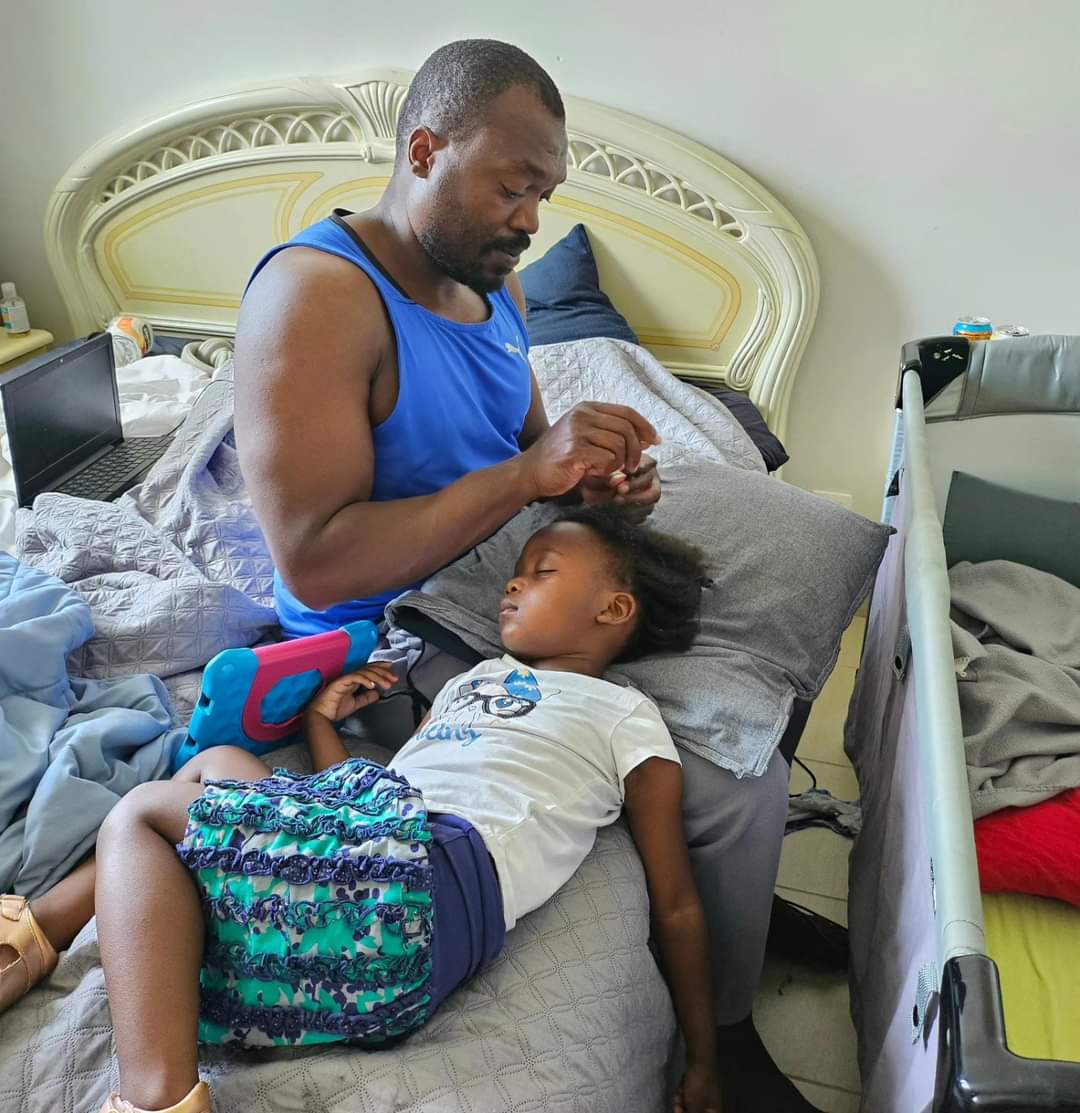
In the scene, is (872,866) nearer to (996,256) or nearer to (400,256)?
(400,256)

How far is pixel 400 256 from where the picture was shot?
1303mm

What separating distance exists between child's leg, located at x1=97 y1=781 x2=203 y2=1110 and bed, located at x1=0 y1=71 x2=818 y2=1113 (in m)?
0.05

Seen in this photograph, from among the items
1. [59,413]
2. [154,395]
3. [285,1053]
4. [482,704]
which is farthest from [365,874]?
[154,395]

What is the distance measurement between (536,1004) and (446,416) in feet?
2.27

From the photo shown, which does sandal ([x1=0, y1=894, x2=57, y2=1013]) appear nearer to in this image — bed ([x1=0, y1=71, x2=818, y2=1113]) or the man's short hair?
bed ([x1=0, y1=71, x2=818, y2=1113])

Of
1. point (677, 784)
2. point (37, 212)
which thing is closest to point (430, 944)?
point (677, 784)

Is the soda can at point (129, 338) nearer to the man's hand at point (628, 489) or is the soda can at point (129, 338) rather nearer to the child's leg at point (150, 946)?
the man's hand at point (628, 489)

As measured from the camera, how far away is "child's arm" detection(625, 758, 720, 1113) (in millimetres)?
1137

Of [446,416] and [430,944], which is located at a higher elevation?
[446,416]

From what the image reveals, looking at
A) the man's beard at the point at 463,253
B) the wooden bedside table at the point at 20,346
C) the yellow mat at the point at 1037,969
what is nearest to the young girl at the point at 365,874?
the yellow mat at the point at 1037,969

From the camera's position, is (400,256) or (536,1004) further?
(400,256)

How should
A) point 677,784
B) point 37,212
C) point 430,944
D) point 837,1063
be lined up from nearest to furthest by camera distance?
point 430,944 < point 677,784 < point 837,1063 < point 37,212

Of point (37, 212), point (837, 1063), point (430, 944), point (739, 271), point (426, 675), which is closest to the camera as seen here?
point (430, 944)

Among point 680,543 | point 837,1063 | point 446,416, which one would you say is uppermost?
point 446,416
